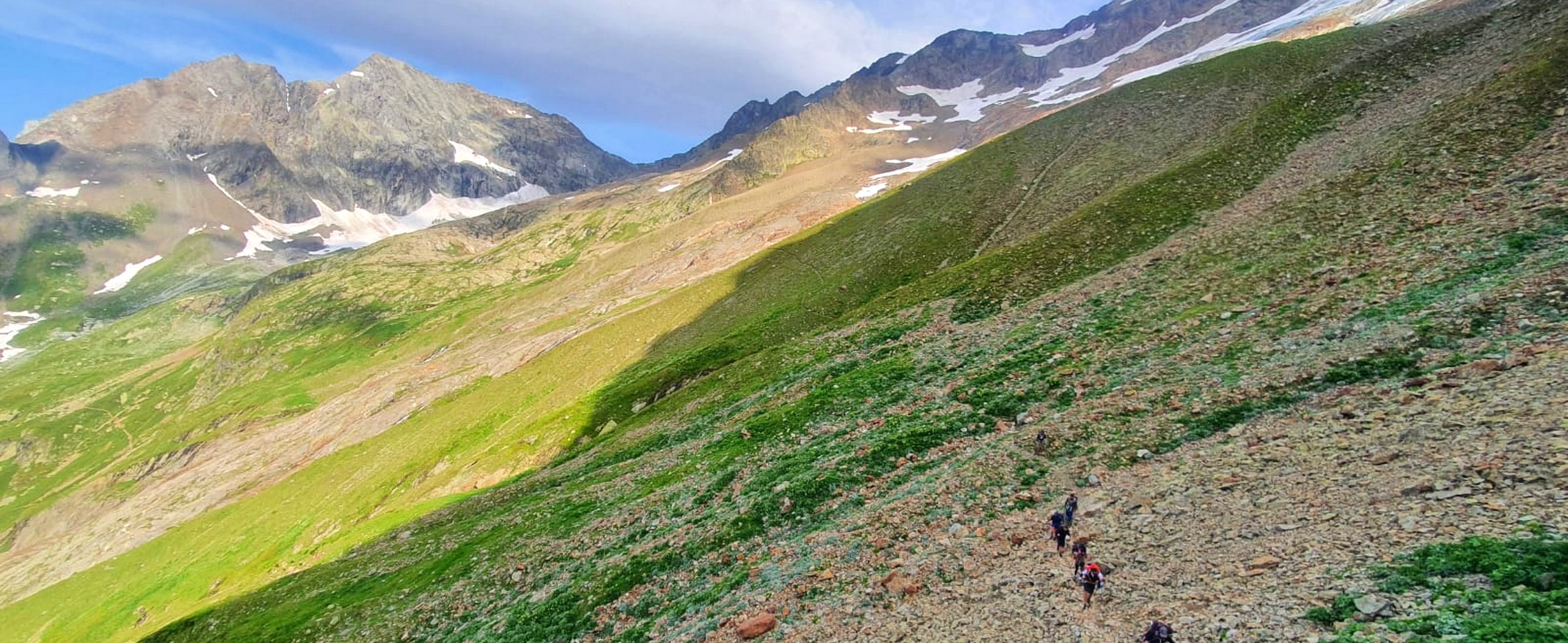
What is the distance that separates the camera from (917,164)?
6880 inches

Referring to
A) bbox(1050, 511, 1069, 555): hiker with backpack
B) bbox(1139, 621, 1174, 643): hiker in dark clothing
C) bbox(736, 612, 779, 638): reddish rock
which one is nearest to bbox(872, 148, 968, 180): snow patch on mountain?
bbox(1050, 511, 1069, 555): hiker with backpack

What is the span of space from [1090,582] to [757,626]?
28.8 ft

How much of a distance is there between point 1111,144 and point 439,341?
157424 mm

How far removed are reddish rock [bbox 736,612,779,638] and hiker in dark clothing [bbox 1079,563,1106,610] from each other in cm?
805

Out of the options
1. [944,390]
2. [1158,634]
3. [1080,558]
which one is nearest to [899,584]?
[1080,558]

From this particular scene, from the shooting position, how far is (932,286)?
161 feet

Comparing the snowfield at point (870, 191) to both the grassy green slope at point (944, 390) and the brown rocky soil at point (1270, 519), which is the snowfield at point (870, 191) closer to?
the grassy green slope at point (944, 390)

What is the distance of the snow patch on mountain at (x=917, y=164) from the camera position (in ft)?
509

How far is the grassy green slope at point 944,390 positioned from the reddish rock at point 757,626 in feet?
5.37

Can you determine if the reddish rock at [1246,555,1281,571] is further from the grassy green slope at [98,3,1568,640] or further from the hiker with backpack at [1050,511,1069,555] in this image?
the grassy green slope at [98,3,1568,640]

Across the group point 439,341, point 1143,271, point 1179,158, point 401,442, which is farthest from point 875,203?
point 439,341

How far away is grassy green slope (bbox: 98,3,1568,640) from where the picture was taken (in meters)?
21.6

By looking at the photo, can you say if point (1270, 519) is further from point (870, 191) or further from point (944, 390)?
point (870, 191)

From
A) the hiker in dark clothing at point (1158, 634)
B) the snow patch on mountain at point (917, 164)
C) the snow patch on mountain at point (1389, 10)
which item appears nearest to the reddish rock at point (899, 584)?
the hiker in dark clothing at point (1158, 634)
